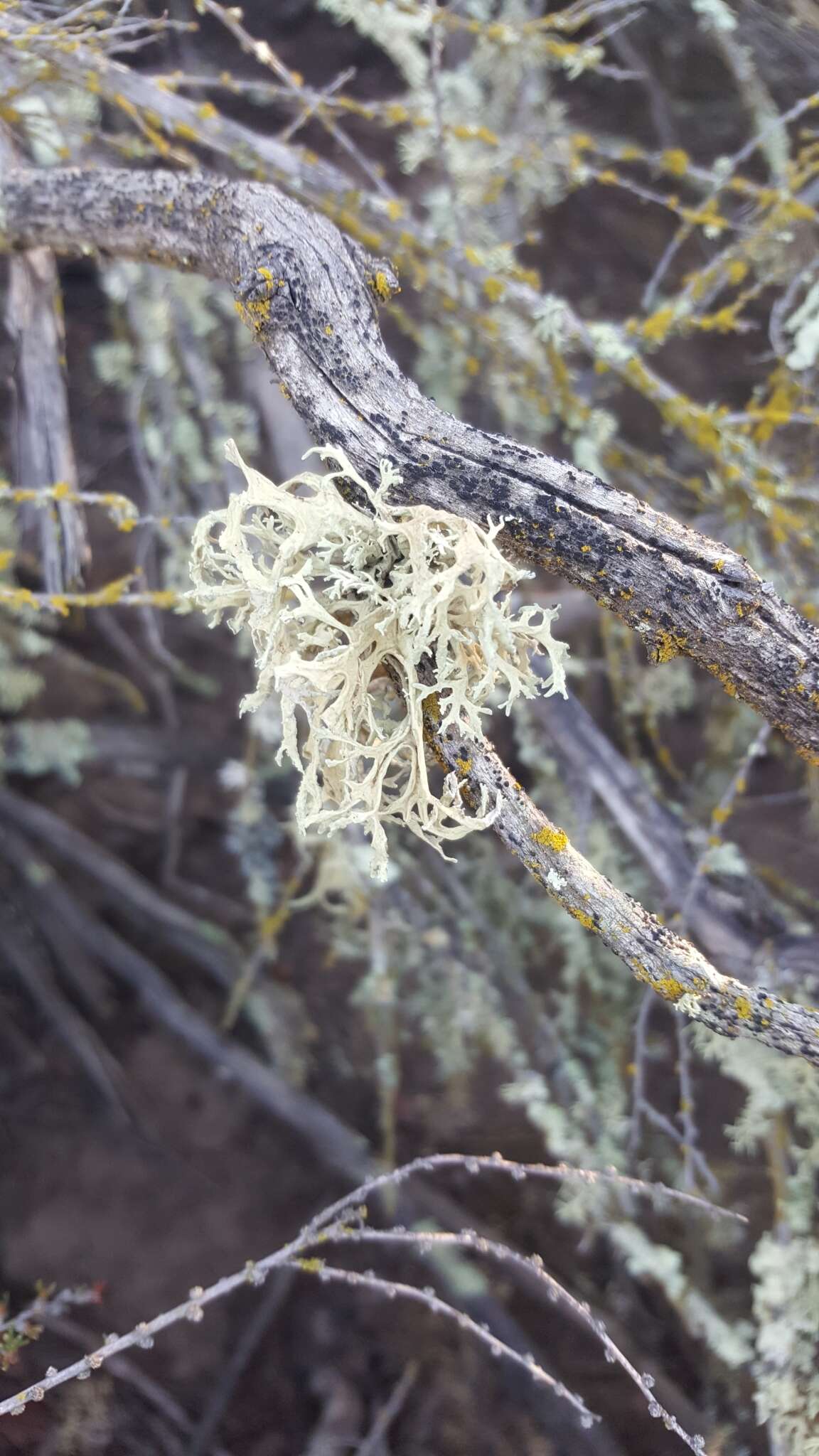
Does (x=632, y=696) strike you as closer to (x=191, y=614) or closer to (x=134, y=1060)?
(x=191, y=614)

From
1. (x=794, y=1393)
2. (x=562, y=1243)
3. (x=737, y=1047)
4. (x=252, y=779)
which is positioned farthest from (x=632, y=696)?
(x=562, y=1243)

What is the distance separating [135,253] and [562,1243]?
1820mm

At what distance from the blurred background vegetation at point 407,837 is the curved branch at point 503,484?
0.37 meters

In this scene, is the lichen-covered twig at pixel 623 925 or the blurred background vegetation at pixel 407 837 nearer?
the lichen-covered twig at pixel 623 925

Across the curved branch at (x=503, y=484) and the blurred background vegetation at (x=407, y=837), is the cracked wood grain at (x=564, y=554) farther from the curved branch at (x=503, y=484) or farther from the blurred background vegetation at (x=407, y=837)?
the blurred background vegetation at (x=407, y=837)

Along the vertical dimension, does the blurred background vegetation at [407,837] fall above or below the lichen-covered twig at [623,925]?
above

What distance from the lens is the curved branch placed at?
2.11 ft

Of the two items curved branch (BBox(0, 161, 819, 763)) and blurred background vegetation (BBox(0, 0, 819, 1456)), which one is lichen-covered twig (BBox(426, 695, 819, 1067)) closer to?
curved branch (BBox(0, 161, 819, 763))

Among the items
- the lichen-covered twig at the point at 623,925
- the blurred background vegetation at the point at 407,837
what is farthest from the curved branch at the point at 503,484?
the blurred background vegetation at the point at 407,837

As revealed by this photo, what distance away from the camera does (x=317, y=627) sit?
2.17 ft

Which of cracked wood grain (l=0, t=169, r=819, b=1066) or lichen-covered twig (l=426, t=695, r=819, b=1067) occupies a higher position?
cracked wood grain (l=0, t=169, r=819, b=1066)

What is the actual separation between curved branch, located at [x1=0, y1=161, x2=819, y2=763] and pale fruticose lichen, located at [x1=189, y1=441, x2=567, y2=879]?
3cm

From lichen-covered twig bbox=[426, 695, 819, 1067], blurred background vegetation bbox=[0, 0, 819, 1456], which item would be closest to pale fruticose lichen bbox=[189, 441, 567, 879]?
lichen-covered twig bbox=[426, 695, 819, 1067]

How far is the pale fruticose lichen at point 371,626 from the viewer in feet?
2.00
